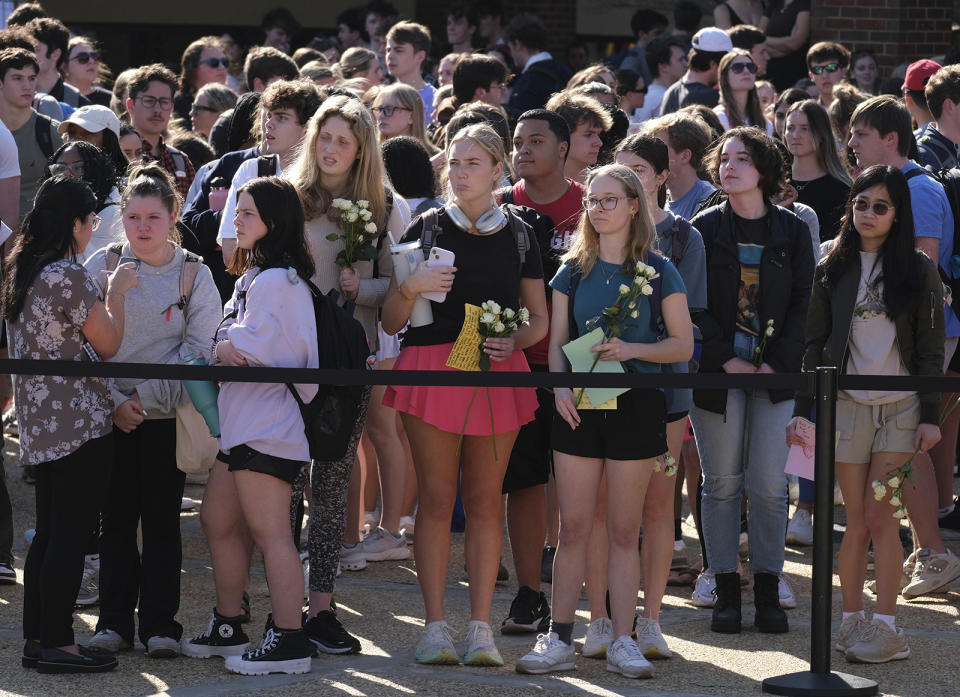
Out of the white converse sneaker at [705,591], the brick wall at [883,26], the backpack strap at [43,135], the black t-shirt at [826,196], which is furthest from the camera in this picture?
the brick wall at [883,26]

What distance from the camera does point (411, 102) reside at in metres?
8.12

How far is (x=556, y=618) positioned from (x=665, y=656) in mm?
484

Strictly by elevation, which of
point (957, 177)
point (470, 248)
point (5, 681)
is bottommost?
point (5, 681)

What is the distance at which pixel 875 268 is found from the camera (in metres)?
5.72

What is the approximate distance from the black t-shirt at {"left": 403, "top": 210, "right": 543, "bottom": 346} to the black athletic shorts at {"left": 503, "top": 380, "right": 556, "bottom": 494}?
65 centimetres

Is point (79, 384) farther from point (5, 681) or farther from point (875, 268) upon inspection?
point (875, 268)

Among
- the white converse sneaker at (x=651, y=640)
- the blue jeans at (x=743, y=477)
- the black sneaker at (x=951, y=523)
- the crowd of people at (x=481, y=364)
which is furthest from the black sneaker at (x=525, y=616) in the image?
the black sneaker at (x=951, y=523)

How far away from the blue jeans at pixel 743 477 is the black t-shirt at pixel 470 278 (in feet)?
3.75

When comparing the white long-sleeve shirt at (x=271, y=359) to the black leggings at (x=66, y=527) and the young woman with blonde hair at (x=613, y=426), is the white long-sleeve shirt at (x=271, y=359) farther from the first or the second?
the young woman with blonde hair at (x=613, y=426)

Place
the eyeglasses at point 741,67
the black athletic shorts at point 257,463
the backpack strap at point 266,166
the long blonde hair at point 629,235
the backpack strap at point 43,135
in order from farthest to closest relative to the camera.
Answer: the eyeglasses at point 741,67 → the backpack strap at point 43,135 → the backpack strap at point 266,166 → the long blonde hair at point 629,235 → the black athletic shorts at point 257,463

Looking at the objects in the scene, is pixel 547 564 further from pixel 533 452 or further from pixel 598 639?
pixel 598 639

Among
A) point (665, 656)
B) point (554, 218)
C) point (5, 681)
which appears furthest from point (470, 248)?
point (5, 681)

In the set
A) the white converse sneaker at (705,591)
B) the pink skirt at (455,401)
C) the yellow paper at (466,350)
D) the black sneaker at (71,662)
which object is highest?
the yellow paper at (466,350)

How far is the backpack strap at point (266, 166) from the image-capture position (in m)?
6.54
